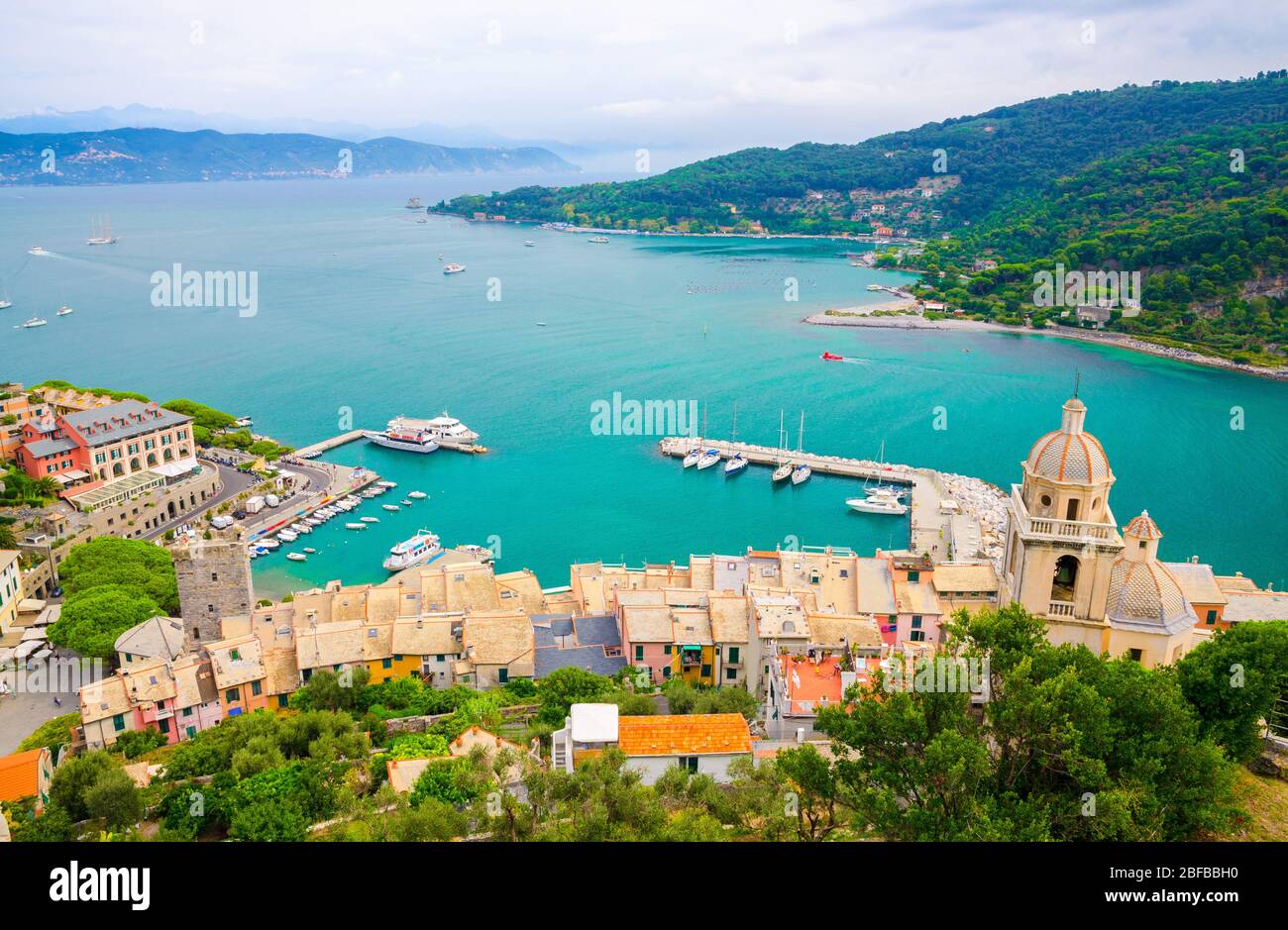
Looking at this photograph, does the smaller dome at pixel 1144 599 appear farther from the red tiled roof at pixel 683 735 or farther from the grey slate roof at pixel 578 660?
the grey slate roof at pixel 578 660

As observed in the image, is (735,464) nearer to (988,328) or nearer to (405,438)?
(405,438)

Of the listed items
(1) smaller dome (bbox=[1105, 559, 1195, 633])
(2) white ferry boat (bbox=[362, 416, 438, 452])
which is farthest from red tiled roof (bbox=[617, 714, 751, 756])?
(2) white ferry boat (bbox=[362, 416, 438, 452])

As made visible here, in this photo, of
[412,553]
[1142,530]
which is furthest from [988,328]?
[1142,530]

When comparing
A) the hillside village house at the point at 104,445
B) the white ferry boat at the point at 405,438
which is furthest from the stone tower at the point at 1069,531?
the white ferry boat at the point at 405,438

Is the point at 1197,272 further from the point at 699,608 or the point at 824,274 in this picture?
the point at 699,608

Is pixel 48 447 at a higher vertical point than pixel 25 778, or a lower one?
higher

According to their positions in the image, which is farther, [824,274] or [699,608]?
[824,274]
